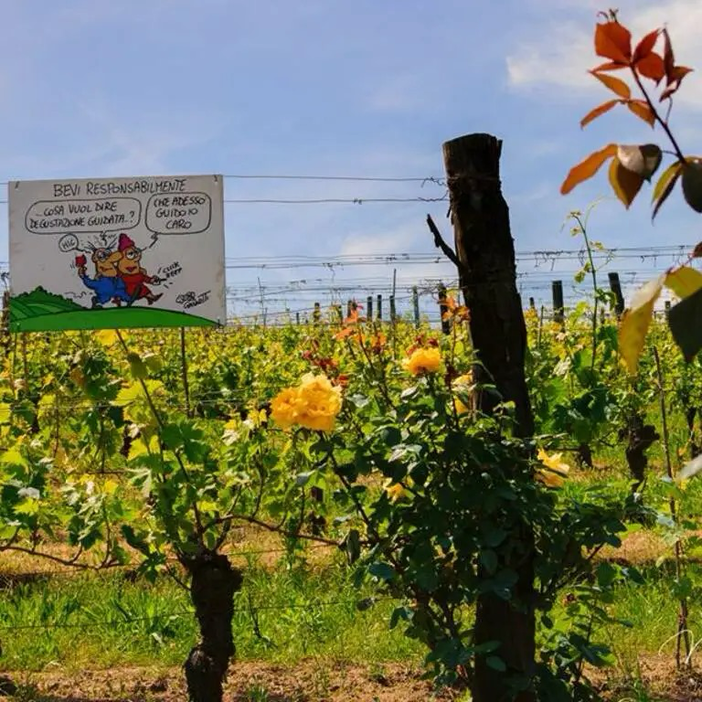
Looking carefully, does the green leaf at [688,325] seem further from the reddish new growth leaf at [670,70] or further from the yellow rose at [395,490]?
the yellow rose at [395,490]

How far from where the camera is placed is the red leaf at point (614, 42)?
719 mm

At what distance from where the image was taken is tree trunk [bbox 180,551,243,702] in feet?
9.04

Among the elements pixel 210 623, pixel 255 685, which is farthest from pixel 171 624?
pixel 210 623

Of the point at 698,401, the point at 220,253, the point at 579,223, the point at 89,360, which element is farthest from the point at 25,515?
the point at 698,401

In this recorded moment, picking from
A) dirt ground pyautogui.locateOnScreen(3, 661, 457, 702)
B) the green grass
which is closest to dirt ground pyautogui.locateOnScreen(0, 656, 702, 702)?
dirt ground pyautogui.locateOnScreen(3, 661, 457, 702)

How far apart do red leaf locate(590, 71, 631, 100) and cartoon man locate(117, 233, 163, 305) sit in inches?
113

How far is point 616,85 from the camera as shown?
2.44 ft

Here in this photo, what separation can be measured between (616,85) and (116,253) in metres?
2.97

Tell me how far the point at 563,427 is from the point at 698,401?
530cm

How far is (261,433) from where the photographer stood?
318cm

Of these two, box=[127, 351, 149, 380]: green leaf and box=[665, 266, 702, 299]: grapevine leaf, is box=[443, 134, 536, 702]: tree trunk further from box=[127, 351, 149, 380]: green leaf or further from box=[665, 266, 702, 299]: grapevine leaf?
box=[665, 266, 702, 299]: grapevine leaf

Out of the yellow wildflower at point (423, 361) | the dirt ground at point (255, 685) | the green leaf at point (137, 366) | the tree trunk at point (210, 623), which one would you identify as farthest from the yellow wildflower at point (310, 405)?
the dirt ground at point (255, 685)

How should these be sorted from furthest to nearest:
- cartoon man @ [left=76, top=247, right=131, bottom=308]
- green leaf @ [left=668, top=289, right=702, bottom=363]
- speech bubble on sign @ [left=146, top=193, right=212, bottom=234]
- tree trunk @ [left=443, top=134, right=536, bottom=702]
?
1. speech bubble on sign @ [left=146, top=193, right=212, bottom=234]
2. cartoon man @ [left=76, top=247, right=131, bottom=308]
3. tree trunk @ [left=443, top=134, right=536, bottom=702]
4. green leaf @ [left=668, top=289, right=702, bottom=363]

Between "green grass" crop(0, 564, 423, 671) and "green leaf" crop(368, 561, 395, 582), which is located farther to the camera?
"green grass" crop(0, 564, 423, 671)
